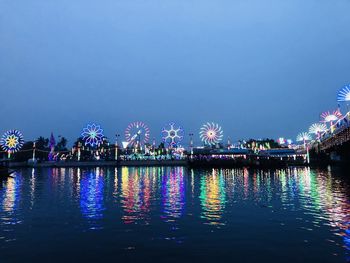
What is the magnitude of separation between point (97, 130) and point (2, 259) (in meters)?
136

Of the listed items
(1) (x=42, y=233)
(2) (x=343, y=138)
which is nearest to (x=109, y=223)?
(1) (x=42, y=233)

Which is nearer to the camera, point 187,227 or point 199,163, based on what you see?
point 187,227

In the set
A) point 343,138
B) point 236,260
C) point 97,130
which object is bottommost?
point 236,260

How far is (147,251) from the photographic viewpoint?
1580 cm

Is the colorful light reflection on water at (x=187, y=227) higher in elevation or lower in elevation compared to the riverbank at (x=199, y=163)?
lower

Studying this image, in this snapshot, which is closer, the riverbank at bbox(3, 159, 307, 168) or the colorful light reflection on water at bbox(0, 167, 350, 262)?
the colorful light reflection on water at bbox(0, 167, 350, 262)

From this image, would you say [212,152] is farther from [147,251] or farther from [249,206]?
[147,251]

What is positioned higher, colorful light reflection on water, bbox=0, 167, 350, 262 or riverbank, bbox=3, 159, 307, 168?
riverbank, bbox=3, 159, 307, 168

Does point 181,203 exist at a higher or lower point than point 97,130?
lower

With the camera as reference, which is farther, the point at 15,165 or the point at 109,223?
the point at 15,165

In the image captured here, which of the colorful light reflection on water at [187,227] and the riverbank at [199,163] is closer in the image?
the colorful light reflection on water at [187,227]

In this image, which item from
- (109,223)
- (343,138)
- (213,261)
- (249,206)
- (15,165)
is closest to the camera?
(213,261)

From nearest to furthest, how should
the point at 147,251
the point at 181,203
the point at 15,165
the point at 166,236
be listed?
the point at 147,251 < the point at 166,236 < the point at 181,203 < the point at 15,165

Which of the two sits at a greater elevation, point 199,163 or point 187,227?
point 199,163
